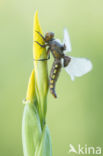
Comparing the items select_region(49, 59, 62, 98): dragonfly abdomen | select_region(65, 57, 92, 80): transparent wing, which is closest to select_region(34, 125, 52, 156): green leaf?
select_region(49, 59, 62, 98): dragonfly abdomen

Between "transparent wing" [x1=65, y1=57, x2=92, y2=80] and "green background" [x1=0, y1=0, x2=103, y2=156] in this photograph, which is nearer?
"transparent wing" [x1=65, y1=57, x2=92, y2=80]

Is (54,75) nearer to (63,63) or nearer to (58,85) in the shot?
(63,63)

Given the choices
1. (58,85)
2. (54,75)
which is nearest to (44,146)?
(54,75)

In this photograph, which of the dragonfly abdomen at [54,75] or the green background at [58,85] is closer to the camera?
the dragonfly abdomen at [54,75]

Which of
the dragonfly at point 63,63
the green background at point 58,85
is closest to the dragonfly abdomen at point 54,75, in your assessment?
the dragonfly at point 63,63

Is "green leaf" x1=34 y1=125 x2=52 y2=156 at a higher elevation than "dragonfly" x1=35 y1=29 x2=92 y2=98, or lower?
lower

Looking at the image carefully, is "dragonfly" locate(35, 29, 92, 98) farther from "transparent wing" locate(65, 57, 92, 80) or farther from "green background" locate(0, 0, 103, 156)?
"green background" locate(0, 0, 103, 156)

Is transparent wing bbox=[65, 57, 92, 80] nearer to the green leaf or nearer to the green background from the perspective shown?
the green leaf

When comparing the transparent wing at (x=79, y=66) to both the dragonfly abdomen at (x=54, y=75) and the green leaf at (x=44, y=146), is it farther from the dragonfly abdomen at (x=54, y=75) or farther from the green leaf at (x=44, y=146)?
the green leaf at (x=44, y=146)

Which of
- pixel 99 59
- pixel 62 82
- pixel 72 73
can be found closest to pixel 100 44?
pixel 99 59

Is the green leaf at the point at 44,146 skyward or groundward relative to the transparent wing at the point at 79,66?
groundward
